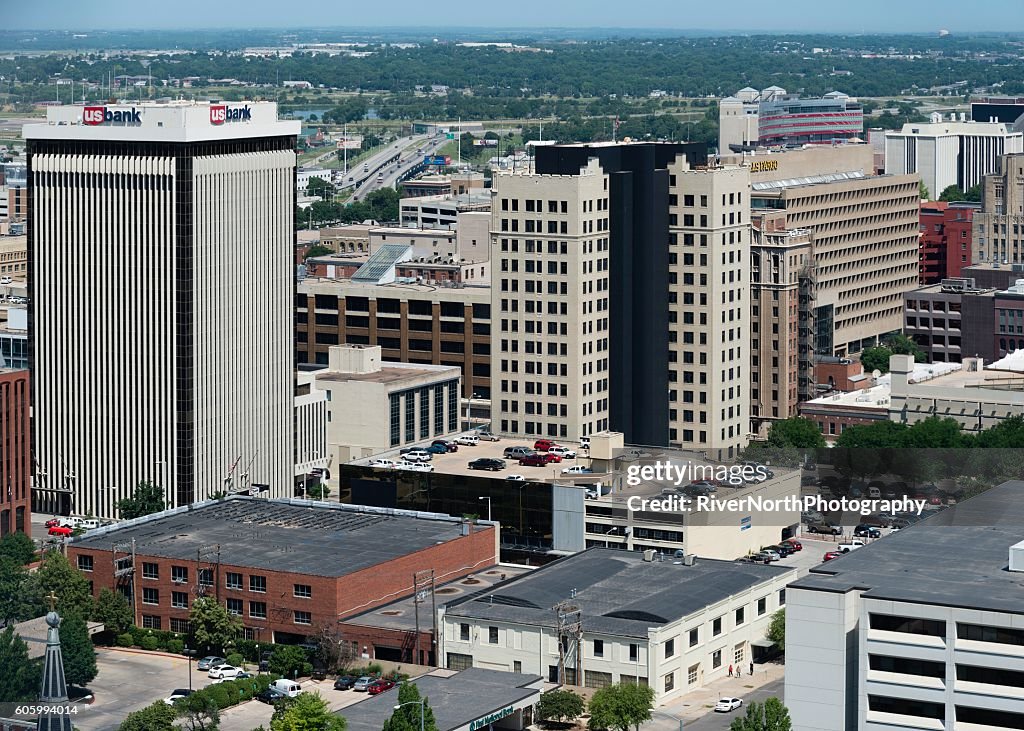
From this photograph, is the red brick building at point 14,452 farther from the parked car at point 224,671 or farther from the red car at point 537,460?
the parked car at point 224,671

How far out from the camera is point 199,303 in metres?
149

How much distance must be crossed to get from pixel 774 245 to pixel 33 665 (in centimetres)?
8920

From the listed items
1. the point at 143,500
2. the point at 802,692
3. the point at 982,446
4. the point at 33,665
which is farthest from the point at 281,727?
the point at 982,446

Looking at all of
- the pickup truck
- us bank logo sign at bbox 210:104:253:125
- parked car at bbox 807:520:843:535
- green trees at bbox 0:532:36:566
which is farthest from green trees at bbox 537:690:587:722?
us bank logo sign at bbox 210:104:253:125

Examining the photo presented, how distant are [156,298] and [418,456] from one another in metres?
18.5

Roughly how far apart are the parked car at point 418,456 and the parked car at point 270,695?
114ft

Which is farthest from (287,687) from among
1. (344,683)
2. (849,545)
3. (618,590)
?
(849,545)

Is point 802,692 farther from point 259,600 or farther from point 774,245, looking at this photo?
point 774,245

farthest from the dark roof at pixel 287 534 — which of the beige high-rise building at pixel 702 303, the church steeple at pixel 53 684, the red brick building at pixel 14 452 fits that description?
the church steeple at pixel 53 684

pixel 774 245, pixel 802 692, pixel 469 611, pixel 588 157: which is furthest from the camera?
pixel 774 245

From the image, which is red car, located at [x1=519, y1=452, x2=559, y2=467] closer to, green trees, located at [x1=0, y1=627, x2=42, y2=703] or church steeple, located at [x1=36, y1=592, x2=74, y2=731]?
green trees, located at [x1=0, y1=627, x2=42, y2=703]

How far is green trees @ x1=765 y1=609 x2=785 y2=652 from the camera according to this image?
120 metres

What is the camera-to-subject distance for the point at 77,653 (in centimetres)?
11444

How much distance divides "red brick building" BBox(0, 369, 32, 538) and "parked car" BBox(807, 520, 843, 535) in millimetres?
46854
